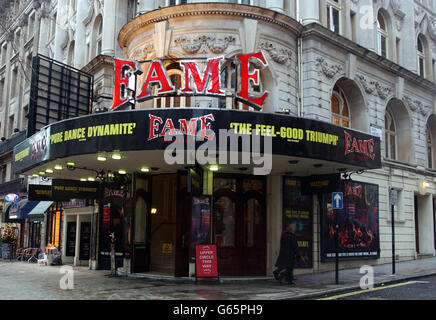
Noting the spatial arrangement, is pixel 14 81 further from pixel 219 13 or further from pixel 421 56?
pixel 421 56

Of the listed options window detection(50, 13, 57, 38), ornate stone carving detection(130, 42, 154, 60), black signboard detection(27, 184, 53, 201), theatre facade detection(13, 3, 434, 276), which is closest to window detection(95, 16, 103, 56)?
theatre facade detection(13, 3, 434, 276)

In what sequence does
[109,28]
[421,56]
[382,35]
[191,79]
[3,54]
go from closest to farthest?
[191,79]
[109,28]
[382,35]
[421,56]
[3,54]

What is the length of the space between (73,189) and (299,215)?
8.71 meters

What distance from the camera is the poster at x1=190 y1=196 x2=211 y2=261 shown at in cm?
1532

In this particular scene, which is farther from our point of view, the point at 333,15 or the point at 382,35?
the point at 382,35

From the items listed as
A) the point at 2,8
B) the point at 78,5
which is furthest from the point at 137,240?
the point at 2,8

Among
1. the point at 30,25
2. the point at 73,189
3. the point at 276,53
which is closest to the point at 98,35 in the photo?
the point at 73,189

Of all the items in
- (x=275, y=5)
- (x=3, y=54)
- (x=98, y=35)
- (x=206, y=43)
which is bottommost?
(x=206, y=43)

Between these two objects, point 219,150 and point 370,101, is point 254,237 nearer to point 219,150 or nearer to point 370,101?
point 219,150

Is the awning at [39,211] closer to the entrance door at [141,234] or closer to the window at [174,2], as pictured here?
the entrance door at [141,234]

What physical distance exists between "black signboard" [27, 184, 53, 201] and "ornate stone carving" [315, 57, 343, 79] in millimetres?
11750

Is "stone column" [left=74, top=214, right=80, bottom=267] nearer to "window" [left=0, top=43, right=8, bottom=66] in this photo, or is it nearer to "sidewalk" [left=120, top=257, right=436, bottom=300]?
"sidewalk" [left=120, top=257, right=436, bottom=300]

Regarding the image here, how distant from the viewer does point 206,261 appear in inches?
582

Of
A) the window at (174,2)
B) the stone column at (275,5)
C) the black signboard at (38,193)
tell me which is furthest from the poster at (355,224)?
the black signboard at (38,193)
